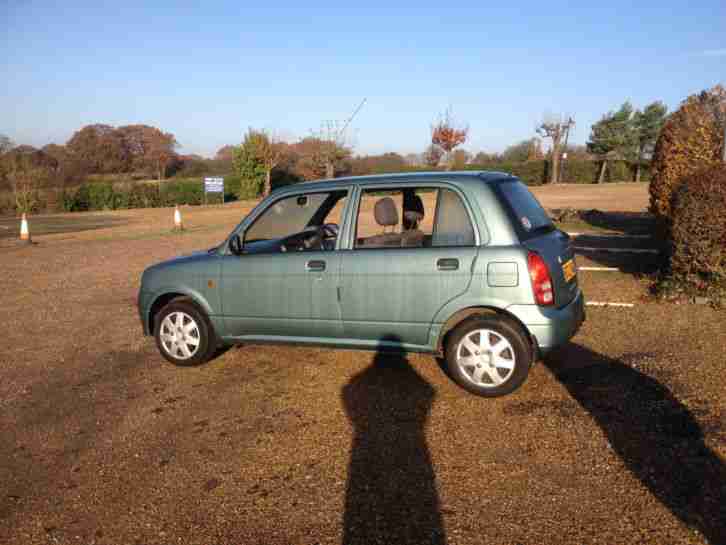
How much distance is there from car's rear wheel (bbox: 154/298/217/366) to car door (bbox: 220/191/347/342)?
281 millimetres

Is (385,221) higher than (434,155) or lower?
lower

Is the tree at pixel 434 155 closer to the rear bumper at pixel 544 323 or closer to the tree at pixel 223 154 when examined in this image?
the tree at pixel 223 154

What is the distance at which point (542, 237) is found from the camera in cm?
481

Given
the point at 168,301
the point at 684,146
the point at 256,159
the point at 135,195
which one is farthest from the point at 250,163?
the point at 168,301

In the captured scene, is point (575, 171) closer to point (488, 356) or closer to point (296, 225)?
point (296, 225)

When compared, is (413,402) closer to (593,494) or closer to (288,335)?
(288,335)

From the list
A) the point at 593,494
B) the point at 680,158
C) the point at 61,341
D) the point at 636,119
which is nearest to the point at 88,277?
the point at 61,341

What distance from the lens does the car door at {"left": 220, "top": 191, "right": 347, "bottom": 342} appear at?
16.6 feet

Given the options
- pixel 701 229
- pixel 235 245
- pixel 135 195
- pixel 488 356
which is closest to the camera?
pixel 488 356

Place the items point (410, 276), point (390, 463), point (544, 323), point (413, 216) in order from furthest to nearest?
point (413, 216), point (410, 276), point (544, 323), point (390, 463)

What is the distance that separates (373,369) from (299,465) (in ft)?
6.13

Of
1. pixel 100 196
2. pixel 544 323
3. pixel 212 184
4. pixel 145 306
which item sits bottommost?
pixel 145 306

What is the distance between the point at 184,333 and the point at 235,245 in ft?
3.33

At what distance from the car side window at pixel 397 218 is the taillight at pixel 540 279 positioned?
0.88m
